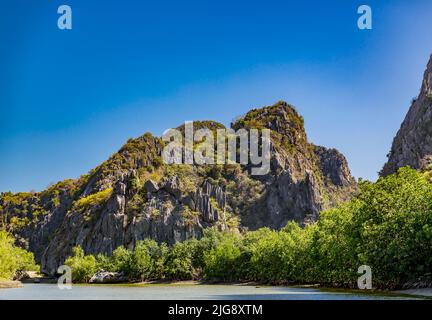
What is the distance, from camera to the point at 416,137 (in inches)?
4697

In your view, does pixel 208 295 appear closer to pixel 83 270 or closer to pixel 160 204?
pixel 83 270

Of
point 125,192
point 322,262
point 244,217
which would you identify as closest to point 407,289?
point 322,262

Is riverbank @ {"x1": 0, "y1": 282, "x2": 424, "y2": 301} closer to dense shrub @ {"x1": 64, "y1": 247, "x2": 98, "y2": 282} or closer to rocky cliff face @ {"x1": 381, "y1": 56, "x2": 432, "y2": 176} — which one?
dense shrub @ {"x1": 64, "y1": 247, "x2": 98, "y2": 282}

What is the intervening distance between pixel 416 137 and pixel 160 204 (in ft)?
236

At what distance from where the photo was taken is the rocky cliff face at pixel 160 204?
14062cm

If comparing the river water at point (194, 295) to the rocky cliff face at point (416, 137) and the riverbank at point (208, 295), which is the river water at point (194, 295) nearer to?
the riverbank at point (208, 295)

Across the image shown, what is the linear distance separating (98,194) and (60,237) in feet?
64.9

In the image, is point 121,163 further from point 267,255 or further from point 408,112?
point 267,255

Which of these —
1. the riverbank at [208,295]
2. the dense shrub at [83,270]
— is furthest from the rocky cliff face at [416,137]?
the dense shrub at [83,270]

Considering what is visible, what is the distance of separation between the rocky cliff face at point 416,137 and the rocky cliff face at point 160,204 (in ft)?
143

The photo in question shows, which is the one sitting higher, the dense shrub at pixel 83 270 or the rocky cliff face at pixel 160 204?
the rocky cliff face at pixel 160 204

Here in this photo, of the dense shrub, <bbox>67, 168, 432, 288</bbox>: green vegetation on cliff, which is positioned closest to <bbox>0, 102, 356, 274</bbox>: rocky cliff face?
the dense shrub

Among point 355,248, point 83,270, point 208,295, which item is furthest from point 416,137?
point 208,295

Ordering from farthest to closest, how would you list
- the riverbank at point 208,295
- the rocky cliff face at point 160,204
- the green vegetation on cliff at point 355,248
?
1. the rocky cliff face at point 160,204
2. the green vegetation on cliff at point 355,248
3. the riverbank at point 208,295
